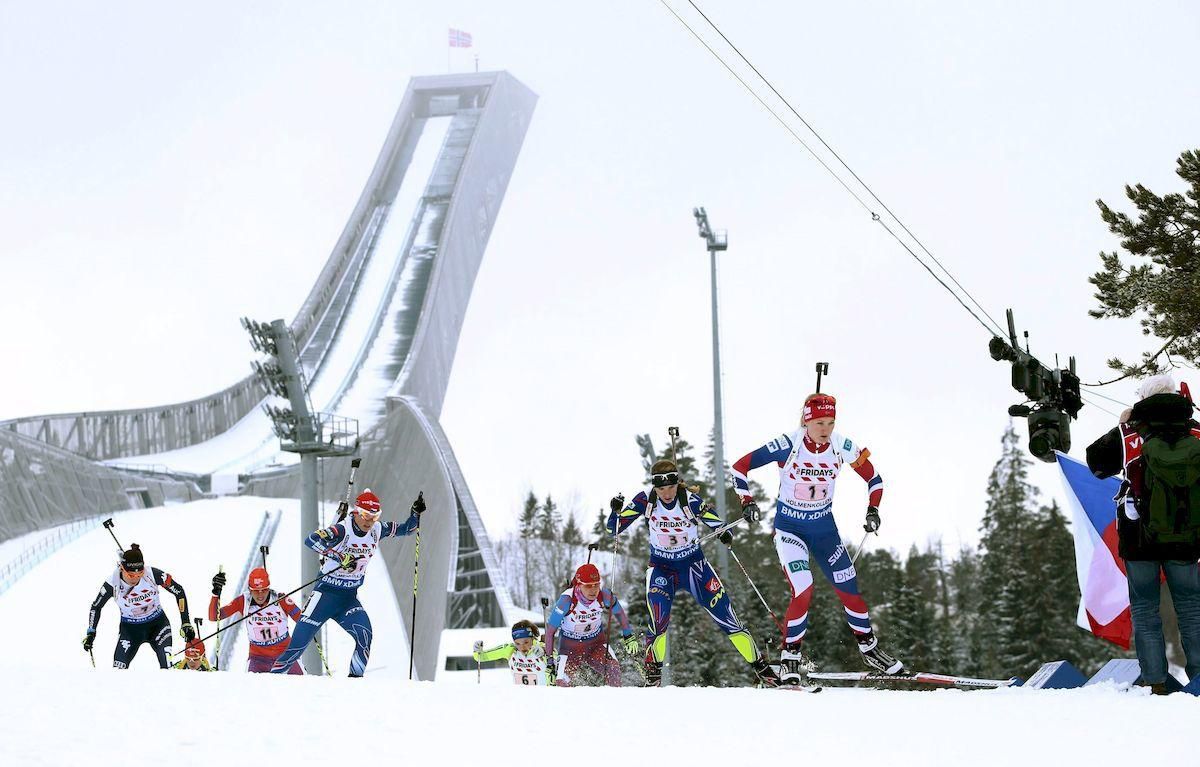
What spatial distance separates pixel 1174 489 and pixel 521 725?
3.63 metres

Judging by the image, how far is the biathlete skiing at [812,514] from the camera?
28.6ft

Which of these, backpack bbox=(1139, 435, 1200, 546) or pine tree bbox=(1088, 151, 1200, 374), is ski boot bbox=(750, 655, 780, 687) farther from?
pine tree bbox=(1088, 151, 1200, 374)

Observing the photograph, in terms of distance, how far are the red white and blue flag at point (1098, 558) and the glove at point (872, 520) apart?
49.3 inches

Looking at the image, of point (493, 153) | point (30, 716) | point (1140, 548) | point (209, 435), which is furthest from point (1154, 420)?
point (493, 153)

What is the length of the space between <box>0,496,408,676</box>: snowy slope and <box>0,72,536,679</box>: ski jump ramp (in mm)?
1077

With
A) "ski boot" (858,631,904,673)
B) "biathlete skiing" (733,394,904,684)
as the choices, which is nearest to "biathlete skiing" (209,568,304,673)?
"biathlete skiing" (733,394,904,684)

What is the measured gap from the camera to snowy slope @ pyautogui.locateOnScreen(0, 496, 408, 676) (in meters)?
20.5

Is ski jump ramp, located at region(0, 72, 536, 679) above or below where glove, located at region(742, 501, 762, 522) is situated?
above

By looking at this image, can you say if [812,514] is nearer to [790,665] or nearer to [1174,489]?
[790,665]

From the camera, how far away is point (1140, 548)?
6.95 m

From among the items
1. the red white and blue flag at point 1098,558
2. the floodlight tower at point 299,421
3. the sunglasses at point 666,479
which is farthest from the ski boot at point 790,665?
the floodlight tower at point 299,421

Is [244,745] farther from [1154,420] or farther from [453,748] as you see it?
[1154,420]

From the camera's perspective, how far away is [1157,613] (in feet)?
22.7

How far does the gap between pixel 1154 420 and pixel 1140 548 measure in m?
0.67
